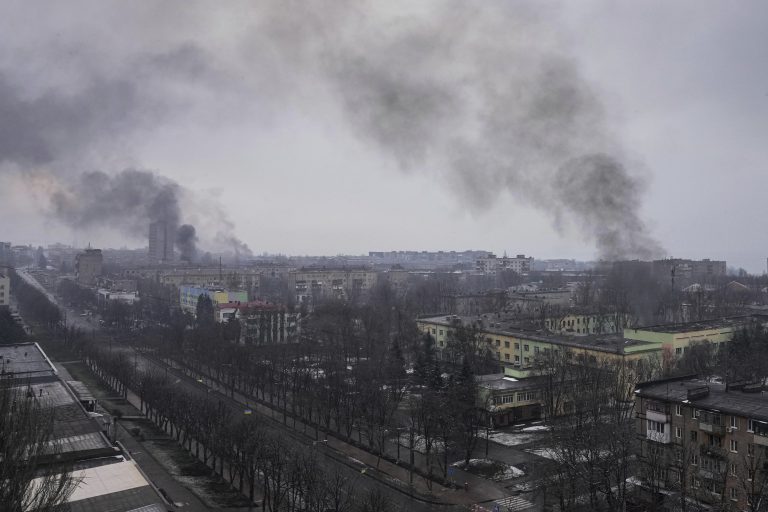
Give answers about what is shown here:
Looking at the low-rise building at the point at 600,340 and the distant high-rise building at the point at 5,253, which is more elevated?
the distant high-rise building at the point at 5,253

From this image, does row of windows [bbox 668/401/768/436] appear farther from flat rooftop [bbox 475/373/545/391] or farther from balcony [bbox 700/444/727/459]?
flat rooftop [bbox 475/373/545/391]

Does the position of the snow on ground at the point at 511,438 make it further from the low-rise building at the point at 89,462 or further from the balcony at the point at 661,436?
the low-rise building at the point at 89,462

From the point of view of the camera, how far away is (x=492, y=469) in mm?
11383

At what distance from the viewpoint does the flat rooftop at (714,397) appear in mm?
8727

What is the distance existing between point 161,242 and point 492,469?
68.7m

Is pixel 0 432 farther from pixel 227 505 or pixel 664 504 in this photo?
pixel 664 504

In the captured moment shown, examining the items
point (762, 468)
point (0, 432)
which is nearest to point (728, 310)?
point (762, 468)

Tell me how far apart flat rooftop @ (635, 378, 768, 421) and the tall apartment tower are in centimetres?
6391

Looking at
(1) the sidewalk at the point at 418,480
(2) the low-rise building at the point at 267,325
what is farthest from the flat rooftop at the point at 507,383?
(2) the low-rise building at the point at 267,325

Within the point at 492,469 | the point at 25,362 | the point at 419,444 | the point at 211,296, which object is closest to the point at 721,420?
the point at 492,469

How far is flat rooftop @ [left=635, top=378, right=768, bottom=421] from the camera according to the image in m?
8.73

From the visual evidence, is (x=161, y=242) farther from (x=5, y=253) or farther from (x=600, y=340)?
(x=600, y=340)

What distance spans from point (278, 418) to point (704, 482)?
9.77 meters

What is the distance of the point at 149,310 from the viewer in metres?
→ 34.5
